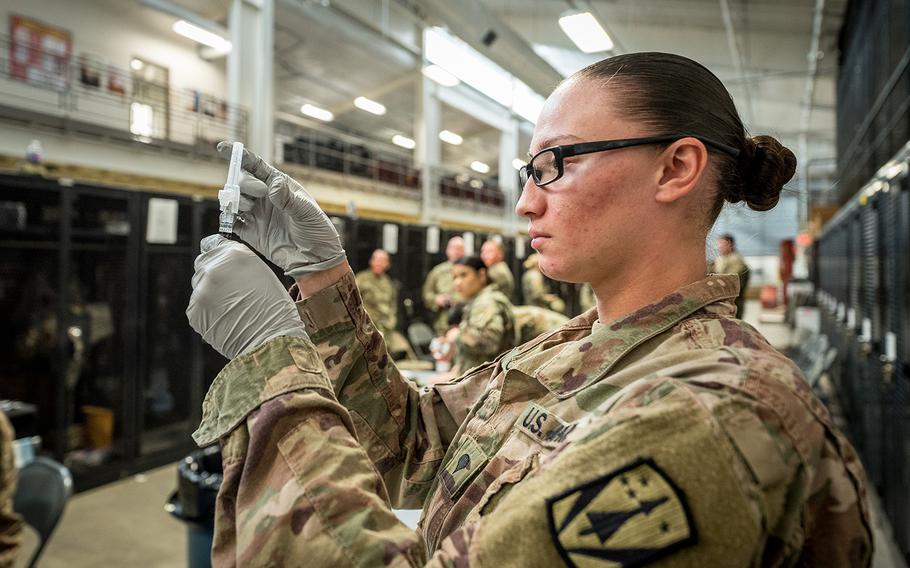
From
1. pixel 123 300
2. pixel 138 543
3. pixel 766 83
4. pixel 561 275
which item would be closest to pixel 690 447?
pixel 561 275

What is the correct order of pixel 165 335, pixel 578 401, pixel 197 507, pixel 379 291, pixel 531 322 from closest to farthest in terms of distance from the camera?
pixel 578 401 < pixel 197 507 < pixel 531 322 < pixel 165 335 < pixel 379 291

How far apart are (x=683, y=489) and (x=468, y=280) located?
3.45 m

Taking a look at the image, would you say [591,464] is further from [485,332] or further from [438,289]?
[438,289]

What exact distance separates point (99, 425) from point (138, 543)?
1169 millimetres

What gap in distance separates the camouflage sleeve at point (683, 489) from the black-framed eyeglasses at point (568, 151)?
32 cm

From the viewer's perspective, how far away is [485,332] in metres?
3.44

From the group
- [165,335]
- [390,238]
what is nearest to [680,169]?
[165,335]

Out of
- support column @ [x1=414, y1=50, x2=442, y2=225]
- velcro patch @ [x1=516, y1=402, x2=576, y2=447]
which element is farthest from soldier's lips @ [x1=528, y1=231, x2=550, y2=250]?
support column @ [x1=414, y1=50, x2=442, y2=225]

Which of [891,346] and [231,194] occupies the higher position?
[231,194]

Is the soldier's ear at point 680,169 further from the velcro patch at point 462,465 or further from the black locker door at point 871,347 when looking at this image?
the black locker door at point 871,347

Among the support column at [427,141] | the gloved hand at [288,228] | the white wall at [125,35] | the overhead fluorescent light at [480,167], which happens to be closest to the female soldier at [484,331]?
the gloved hand at [288,228]

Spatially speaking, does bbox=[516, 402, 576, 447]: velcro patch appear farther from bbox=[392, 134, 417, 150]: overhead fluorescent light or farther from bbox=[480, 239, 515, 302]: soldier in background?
bbox=[392, 134, 417, 150]: overhead fluorescent light

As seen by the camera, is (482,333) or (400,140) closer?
(482,333)

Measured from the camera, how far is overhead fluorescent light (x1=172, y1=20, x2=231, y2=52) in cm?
838
